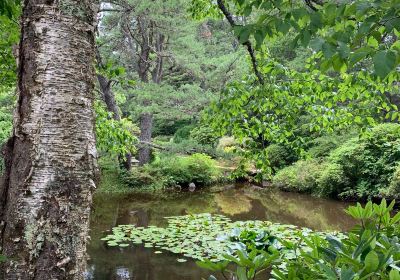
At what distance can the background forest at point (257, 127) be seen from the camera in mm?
1147

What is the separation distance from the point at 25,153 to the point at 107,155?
34.2 ft

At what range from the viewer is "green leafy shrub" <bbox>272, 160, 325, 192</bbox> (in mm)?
10812

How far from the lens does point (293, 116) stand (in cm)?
315

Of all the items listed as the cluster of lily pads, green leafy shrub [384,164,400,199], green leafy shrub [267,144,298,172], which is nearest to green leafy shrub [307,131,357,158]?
green leafy shrub [267,144,298,172]

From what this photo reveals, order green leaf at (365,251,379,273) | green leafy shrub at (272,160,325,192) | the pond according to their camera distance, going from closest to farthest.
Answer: green leaf at (365,251,379,273), the pond, green leafy shrub at (272,160,325,192)

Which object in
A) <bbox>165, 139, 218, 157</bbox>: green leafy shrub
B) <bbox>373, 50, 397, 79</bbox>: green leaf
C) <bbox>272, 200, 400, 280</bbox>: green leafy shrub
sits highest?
Answer: <bbox>373, 50, 397, 79</bbox>: green leaf

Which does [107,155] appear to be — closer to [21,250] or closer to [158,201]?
[158,201]

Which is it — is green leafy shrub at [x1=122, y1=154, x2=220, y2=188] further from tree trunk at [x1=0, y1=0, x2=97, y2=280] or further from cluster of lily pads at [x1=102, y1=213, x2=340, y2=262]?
tree trunk at [x1=0, y1=0, x2=97, y2=280]

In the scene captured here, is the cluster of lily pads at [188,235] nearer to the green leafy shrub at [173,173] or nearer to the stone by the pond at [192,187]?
the green leafy shrub at [173,173]

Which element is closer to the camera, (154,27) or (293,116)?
(293,116)

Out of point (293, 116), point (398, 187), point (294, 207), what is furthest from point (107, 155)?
point (293, 116)

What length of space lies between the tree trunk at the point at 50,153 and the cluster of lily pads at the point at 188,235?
153 inches

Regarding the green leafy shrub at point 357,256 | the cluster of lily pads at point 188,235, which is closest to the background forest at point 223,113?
the cluster of lily pads at point 188,235

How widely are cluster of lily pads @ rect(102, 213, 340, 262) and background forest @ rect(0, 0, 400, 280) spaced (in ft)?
0.12
